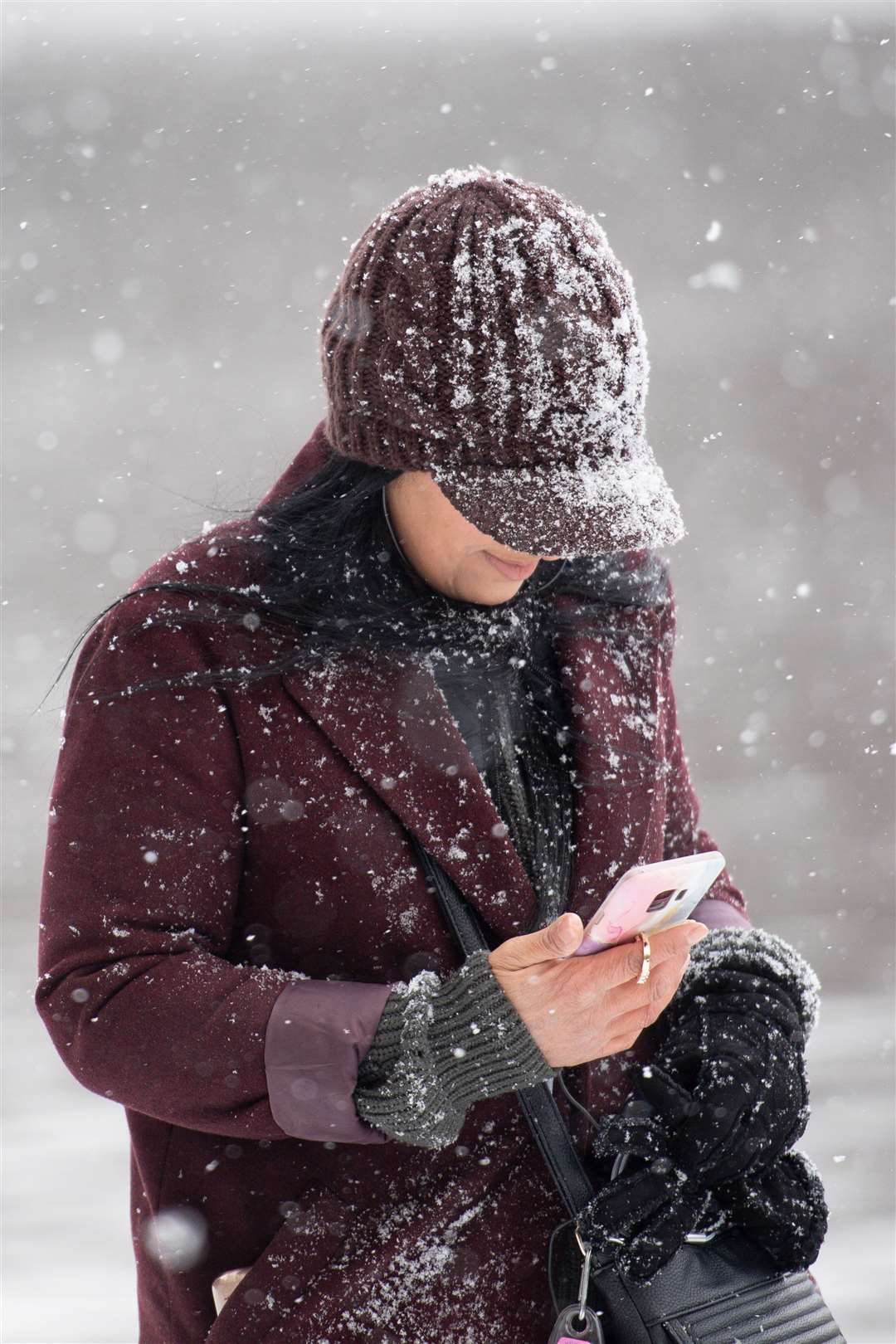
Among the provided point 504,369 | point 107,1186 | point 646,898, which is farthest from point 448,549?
point 107,1186

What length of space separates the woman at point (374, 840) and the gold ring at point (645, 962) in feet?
0.05

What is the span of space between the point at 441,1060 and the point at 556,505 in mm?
567

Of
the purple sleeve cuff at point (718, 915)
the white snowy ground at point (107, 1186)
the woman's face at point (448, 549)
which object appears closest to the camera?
the woman's face at point (448, 549)

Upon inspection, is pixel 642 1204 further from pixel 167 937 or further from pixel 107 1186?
pixel 107 1186

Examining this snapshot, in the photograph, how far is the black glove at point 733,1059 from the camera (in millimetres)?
1354

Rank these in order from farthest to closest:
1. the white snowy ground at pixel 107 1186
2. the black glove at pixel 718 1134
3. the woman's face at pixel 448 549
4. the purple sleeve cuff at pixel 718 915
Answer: the white snowy ground at pixel 107 1186 < the purple sleeve cuff at pixel 718 915 < the woman's face at pixel 448 549 < the black glove at pixel 718 1134

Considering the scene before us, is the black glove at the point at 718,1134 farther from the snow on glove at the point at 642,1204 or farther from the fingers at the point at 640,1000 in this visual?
the fingers at the point at 640,1000

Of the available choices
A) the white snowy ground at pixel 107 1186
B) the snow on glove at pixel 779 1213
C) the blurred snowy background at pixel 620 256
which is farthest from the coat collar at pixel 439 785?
the blurred snowy background at pixel 620 256

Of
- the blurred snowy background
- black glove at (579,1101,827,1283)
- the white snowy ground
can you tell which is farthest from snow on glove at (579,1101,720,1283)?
the blurred snowy background

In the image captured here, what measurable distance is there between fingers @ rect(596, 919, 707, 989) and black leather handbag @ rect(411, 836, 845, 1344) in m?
0.14

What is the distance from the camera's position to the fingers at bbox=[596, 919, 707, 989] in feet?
4.07

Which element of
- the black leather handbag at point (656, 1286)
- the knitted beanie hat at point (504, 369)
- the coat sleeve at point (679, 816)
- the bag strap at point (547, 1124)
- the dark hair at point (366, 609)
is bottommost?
the black leather handbag at point (656, 1286)

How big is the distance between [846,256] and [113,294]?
301cm

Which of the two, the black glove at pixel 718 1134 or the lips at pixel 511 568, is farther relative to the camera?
the lips at pixel 511 568
